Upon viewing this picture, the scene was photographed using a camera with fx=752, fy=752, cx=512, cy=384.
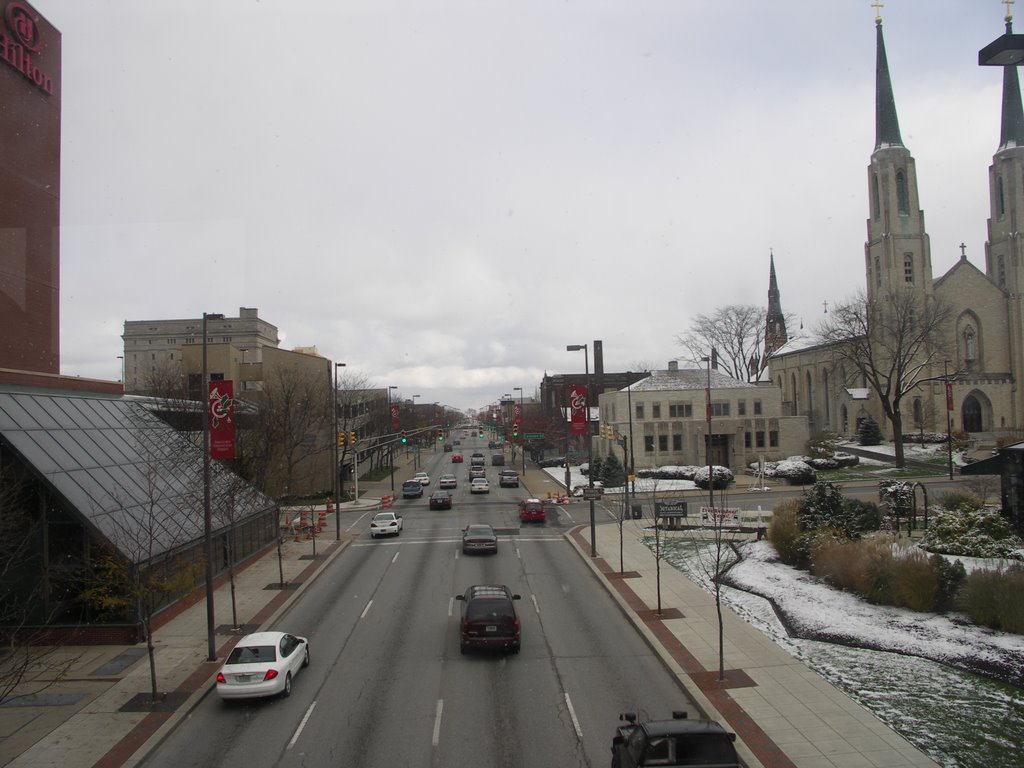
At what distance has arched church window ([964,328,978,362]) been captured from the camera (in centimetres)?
7631

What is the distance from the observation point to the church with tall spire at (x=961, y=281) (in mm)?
73562

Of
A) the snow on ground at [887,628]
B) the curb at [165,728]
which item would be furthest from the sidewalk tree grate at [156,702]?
the snow on ground at [887,628]

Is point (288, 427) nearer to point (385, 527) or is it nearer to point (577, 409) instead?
point (385, 527)

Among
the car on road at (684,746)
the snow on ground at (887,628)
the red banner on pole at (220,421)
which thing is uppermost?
the red banner on pole at (220,421)

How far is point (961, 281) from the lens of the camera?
2997 inches

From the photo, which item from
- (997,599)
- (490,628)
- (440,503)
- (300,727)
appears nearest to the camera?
(300,727)

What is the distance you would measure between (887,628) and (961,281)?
2778 inches

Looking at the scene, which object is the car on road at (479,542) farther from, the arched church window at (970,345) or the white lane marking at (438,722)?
the arched church window at (970,345)

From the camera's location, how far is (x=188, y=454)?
32875 millimetres

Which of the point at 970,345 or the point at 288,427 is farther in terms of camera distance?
the point at 970,345

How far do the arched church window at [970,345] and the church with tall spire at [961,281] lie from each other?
0.09m

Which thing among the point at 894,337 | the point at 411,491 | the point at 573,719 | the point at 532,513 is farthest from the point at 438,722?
the point at 894,337

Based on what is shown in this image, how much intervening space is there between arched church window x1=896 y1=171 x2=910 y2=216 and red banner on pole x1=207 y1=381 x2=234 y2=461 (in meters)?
77.3

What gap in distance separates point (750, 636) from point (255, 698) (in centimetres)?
1166
